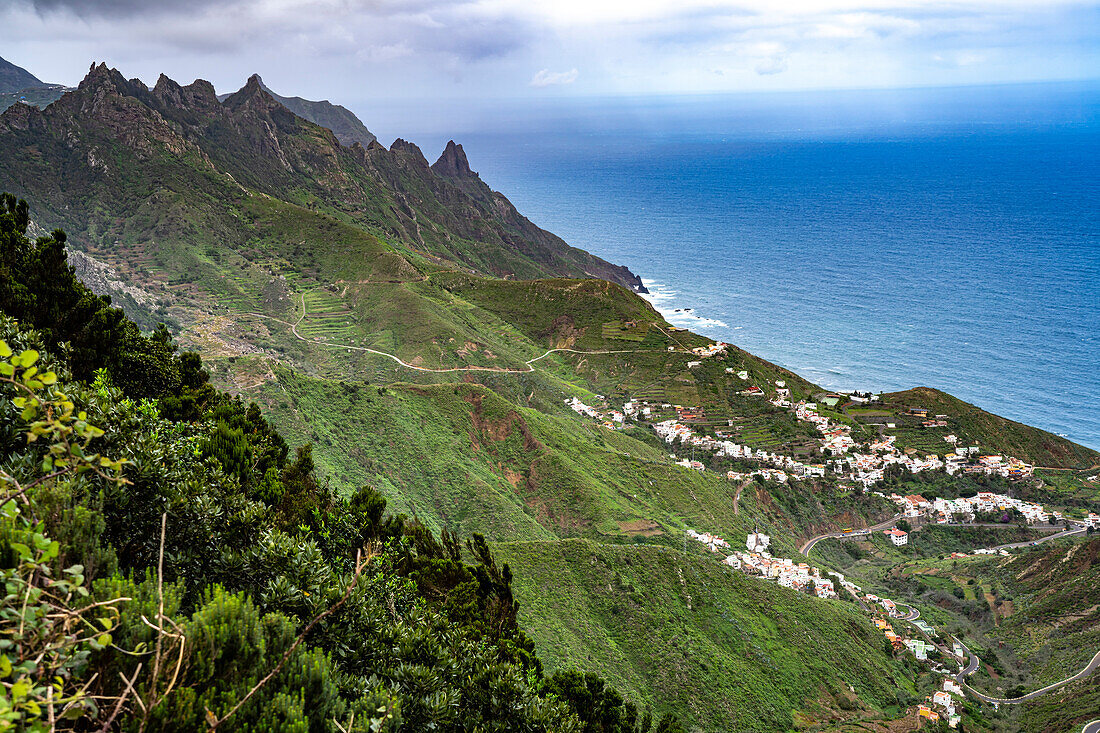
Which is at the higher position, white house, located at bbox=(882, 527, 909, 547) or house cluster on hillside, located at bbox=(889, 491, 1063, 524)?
house cluster on hillside, located at bbox=(889, 491, 1063, 524)

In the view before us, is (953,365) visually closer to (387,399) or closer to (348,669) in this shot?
(387,399)

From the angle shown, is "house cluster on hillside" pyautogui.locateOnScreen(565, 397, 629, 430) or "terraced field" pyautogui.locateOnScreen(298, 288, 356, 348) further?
"terraced field" pyautogui.locateOnScreen(298, 288, 356, 348)

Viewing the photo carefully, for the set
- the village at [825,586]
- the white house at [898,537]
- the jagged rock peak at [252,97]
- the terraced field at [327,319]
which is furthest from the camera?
the jagged rock peak at [252,97]

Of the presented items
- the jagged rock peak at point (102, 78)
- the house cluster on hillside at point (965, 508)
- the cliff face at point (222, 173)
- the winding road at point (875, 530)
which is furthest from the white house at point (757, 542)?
the jagged rock peak at point (102, 78)

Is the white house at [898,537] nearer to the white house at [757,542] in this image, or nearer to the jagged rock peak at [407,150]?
the white house at [757,542]

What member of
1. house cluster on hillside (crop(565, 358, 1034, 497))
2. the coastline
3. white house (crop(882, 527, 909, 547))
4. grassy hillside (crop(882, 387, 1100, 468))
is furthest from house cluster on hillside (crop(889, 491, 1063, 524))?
the coastline

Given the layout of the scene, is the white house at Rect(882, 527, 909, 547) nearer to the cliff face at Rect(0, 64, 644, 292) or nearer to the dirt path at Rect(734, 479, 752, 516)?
the dirt path at Rect(734, 479, 752, 516)

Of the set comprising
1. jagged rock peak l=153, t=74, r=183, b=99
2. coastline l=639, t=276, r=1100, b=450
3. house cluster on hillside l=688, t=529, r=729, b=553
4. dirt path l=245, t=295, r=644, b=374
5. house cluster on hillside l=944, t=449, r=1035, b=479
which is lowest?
house cluster on hillside l=688, t=529, r=729, b=553

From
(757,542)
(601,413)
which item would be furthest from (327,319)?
(757,542)
